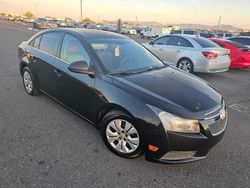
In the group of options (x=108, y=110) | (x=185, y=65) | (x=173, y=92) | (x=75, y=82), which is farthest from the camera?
(x=185, y=65)

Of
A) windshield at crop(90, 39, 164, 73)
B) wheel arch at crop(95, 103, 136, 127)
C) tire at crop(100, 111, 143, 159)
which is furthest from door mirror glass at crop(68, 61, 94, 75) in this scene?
tire at crop(100, 111, 143, 159)

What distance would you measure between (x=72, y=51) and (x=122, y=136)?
1682 millimetres

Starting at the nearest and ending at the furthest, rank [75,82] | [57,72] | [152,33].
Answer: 1. [75,82]
2. [57,72]
3. [152,33]

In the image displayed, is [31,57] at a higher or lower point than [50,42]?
lower

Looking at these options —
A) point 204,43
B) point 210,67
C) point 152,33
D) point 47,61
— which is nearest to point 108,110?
point 47,61

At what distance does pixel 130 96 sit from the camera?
280 centimetres

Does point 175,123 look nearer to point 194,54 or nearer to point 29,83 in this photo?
point 29,83

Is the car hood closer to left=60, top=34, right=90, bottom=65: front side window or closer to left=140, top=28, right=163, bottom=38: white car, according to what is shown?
left=60, top=34, right=90, bottom=65: front side window

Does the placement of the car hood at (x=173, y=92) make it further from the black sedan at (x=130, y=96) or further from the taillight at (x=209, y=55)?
the taillight at (x=209, y=55)

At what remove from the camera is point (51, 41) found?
170 inches

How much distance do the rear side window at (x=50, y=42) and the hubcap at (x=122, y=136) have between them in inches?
73.8

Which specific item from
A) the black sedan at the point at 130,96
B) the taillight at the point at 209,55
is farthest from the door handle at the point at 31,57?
the taillight at the point at 209,55

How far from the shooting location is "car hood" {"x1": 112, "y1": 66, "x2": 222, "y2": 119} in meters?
2.65

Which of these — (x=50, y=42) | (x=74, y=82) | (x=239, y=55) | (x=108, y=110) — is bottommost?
(x=108, y=110)
